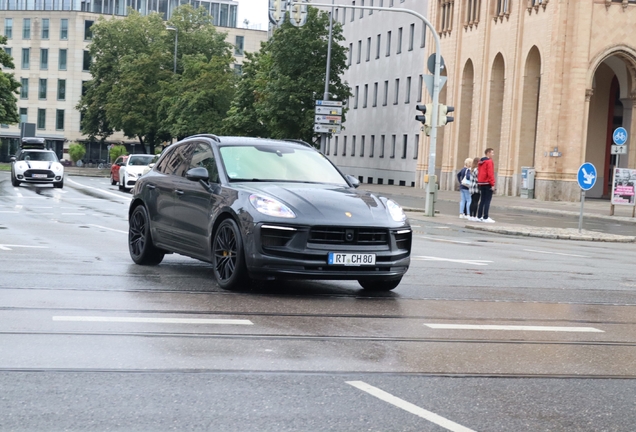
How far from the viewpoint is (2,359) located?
7.02m

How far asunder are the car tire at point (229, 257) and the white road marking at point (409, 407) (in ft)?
14.4

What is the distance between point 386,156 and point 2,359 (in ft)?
247

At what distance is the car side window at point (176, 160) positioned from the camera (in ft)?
42.5

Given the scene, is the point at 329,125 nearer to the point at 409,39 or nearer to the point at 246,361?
the point at 409,39

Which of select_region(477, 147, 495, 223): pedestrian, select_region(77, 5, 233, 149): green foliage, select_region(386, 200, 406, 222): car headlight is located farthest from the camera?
select_region(77, 5, 233, 149): green foliage

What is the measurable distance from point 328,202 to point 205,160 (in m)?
2.03

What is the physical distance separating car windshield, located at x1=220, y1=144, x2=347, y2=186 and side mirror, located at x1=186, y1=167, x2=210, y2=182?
0.77ft

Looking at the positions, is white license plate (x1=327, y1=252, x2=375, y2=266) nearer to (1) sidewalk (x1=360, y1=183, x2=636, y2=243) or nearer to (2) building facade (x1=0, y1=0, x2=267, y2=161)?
(1) sidewalk (x1=360, y1=183, x2=636, y2=243)

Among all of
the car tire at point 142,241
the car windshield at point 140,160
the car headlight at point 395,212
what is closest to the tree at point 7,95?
the car windshield at point 140,160

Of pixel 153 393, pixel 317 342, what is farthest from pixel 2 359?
pixel 317 342

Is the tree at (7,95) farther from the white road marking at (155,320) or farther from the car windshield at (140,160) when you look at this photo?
the white road marking at (155,320)

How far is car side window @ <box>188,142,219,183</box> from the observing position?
39.8ft

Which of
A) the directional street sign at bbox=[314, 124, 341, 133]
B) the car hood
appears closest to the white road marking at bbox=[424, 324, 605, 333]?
the car hood

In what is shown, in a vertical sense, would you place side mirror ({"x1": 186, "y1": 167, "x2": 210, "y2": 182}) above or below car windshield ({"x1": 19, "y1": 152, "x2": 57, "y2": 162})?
above
